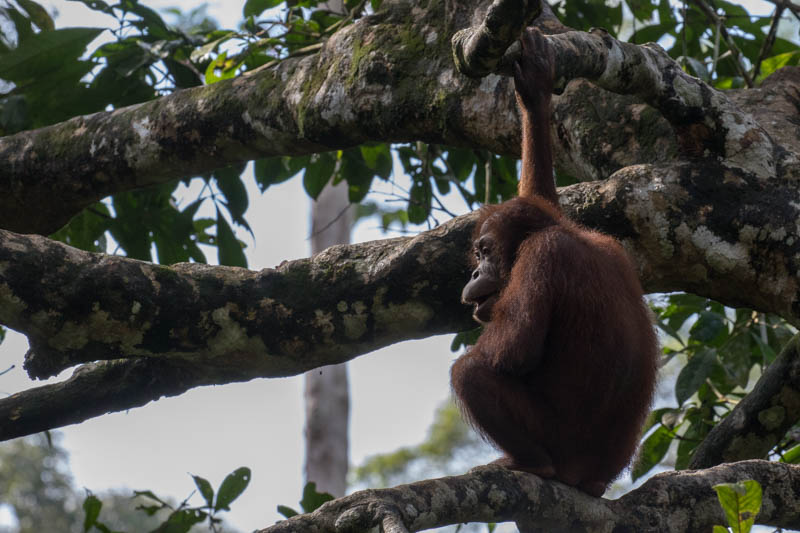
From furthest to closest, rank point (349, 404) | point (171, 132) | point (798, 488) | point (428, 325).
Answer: point (349, 404)
point (171, 132)
point (428, 325)
point (798, 488)

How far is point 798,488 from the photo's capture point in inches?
120

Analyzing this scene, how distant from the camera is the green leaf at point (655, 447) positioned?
433cm

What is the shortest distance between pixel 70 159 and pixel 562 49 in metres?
2.58

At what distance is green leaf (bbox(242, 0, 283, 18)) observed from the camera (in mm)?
4871

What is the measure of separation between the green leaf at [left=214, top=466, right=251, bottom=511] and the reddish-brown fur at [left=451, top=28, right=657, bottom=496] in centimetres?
154

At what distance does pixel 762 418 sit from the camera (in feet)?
11.4

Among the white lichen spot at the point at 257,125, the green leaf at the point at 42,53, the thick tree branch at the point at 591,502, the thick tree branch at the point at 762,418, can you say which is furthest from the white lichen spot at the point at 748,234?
the green leaf at the point at 42,53

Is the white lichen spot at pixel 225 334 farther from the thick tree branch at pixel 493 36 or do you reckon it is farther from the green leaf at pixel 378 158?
the green leaf at pixel 378 158

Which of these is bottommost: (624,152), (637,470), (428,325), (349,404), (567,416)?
(349,404)

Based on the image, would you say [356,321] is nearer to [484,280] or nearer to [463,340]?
[484,280]

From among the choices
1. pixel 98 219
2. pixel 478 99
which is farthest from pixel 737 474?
pixel 98 219

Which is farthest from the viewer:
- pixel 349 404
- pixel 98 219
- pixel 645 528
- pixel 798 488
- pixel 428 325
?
pixel 349 404

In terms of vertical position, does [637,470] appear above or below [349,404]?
above

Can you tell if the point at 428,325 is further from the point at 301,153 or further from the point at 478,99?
the point at 301,153
